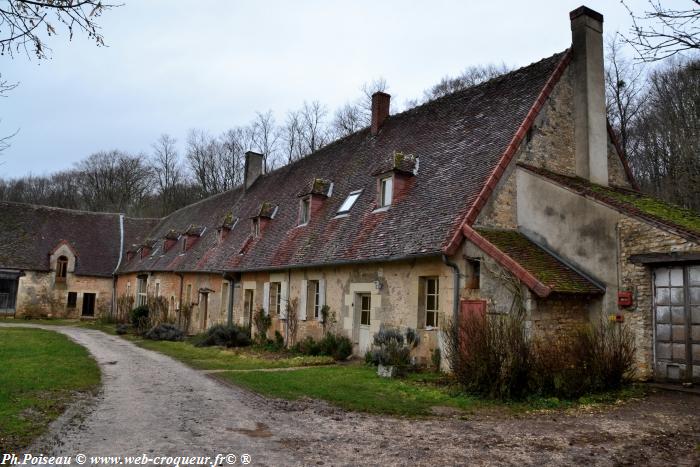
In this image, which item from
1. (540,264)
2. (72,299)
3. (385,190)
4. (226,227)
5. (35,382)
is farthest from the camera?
(72,299)

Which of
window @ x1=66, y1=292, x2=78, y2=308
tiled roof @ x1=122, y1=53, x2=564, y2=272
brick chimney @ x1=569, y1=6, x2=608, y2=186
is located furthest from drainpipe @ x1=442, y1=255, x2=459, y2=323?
window @ x1=66, y1=292, x2=78, y2=308

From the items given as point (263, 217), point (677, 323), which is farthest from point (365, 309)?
point (263, 217)

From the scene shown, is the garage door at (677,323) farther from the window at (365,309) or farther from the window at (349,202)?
the window at (349,202)

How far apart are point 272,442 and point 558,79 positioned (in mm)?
11836

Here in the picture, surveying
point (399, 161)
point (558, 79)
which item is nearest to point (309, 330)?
point (399, 161)

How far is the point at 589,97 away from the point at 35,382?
14.3m

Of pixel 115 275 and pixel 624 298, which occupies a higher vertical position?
pixel 115 275

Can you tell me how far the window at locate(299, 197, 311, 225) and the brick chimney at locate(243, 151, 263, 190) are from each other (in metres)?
10.2

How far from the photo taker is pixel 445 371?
11.7 metres

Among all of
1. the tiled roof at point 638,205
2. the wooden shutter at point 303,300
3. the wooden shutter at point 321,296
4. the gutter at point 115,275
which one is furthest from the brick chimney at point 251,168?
the tiled roof at point 638,205

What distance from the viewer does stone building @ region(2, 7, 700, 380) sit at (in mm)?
10695

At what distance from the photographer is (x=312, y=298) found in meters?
17.2

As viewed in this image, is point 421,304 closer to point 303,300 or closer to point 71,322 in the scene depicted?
point 303,300

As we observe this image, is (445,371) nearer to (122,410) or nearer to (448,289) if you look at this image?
(448,289)
